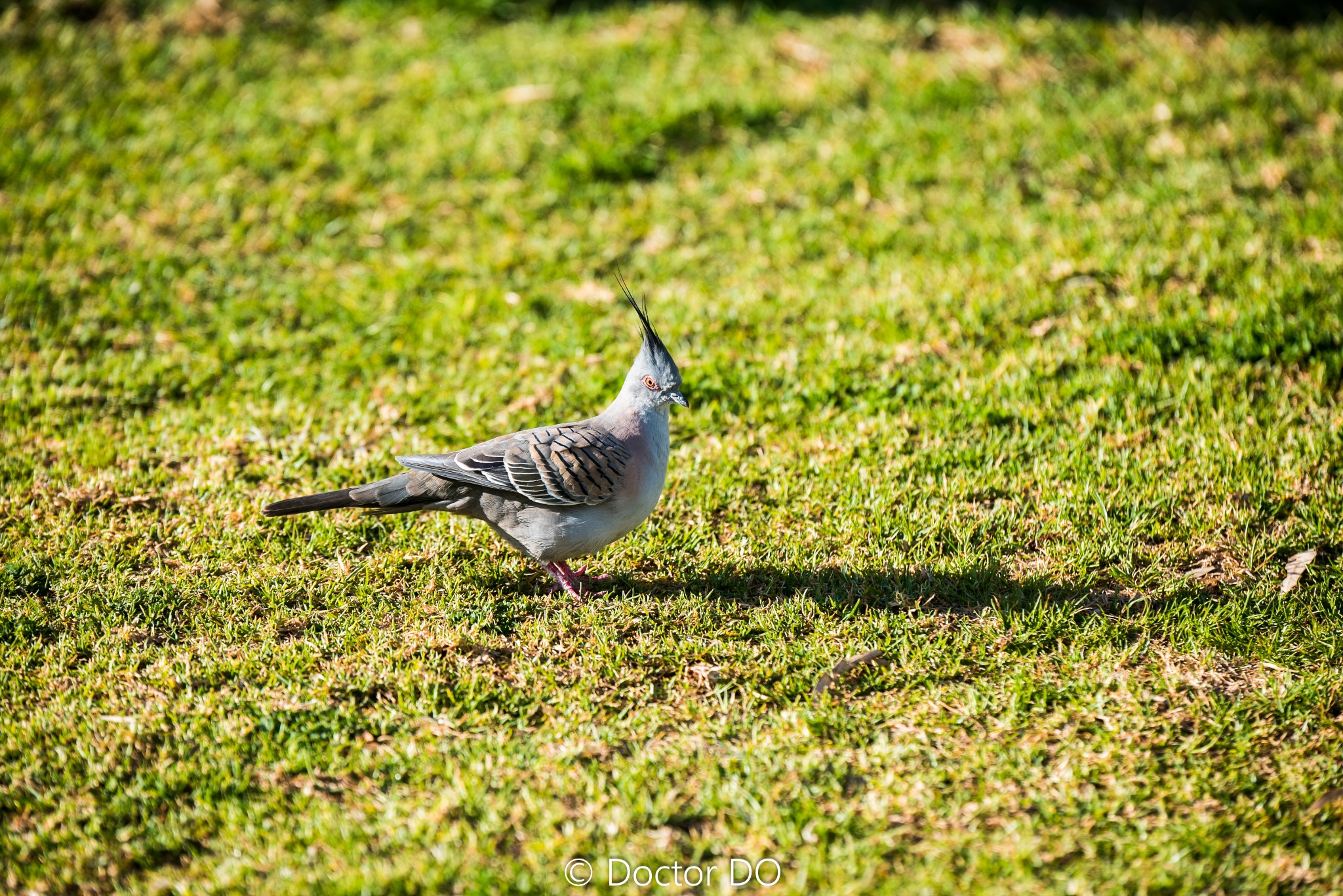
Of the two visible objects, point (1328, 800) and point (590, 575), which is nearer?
point (1328, 800)

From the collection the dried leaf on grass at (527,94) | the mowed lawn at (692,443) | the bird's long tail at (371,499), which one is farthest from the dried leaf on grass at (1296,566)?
the dried leaf on grass at (527,94)

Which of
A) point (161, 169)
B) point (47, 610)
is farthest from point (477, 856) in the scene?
point (161, 169)

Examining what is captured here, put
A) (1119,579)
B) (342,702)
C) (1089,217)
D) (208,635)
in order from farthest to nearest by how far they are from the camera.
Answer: (1089,217)
(1119,579)
(208,635)
(342,702)

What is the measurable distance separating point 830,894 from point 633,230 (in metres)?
5.23

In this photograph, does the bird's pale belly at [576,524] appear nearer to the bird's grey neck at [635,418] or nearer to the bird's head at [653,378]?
the bird's grey neck at [635,418]

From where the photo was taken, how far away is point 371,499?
173 inches

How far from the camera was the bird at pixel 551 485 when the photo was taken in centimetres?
435

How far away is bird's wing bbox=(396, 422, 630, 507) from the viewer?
434cm

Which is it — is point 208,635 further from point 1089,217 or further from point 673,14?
point 673,14

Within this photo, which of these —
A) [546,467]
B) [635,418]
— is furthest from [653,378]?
[546,467]

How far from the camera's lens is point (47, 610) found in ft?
14.7

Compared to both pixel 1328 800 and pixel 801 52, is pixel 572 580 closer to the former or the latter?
pixel 1328 800

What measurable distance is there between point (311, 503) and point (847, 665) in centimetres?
224

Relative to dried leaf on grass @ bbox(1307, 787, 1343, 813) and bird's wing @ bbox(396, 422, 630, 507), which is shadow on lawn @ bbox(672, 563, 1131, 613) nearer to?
bird's wing @ bbox(396, 422, 630, 507)
